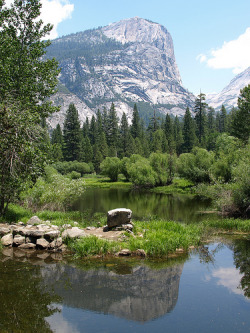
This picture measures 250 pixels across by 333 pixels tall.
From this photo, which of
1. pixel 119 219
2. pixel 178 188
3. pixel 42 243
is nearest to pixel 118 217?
pixel 119 219

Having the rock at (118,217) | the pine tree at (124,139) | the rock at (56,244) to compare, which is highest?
the pine tree at (124,139)

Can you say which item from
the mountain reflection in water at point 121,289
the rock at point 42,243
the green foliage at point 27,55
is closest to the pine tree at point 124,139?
the green foliage at point 27,55

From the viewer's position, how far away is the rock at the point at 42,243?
1243 cm

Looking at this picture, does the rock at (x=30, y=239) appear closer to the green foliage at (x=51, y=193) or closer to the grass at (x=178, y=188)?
the green foliage at (x=51, y=193)

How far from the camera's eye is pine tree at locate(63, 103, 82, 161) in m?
87.2

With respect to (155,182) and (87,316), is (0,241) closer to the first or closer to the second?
(87,316)

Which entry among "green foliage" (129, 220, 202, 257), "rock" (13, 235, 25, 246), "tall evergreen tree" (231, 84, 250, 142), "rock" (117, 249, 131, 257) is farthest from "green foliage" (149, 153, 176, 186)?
"rock" (117, 249, 131, 257)

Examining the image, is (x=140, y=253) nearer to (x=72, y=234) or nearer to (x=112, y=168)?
(x=72, y=234)

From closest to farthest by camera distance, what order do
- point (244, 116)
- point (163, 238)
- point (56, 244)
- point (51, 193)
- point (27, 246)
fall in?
point (56, 244) < point (27, 246) < point (163, 238) < point (51, 193) < point (244, 116)

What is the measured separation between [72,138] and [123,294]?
8173 cm

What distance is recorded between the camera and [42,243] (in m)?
12.5

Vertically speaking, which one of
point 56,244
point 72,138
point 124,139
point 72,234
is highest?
point 72,138

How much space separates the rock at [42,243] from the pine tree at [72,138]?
74.5 m

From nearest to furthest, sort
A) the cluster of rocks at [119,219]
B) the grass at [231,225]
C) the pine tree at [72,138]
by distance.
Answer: the cluster of rocks at [119,219]
the grass at [231,225]
the pine tree at [72,138]
